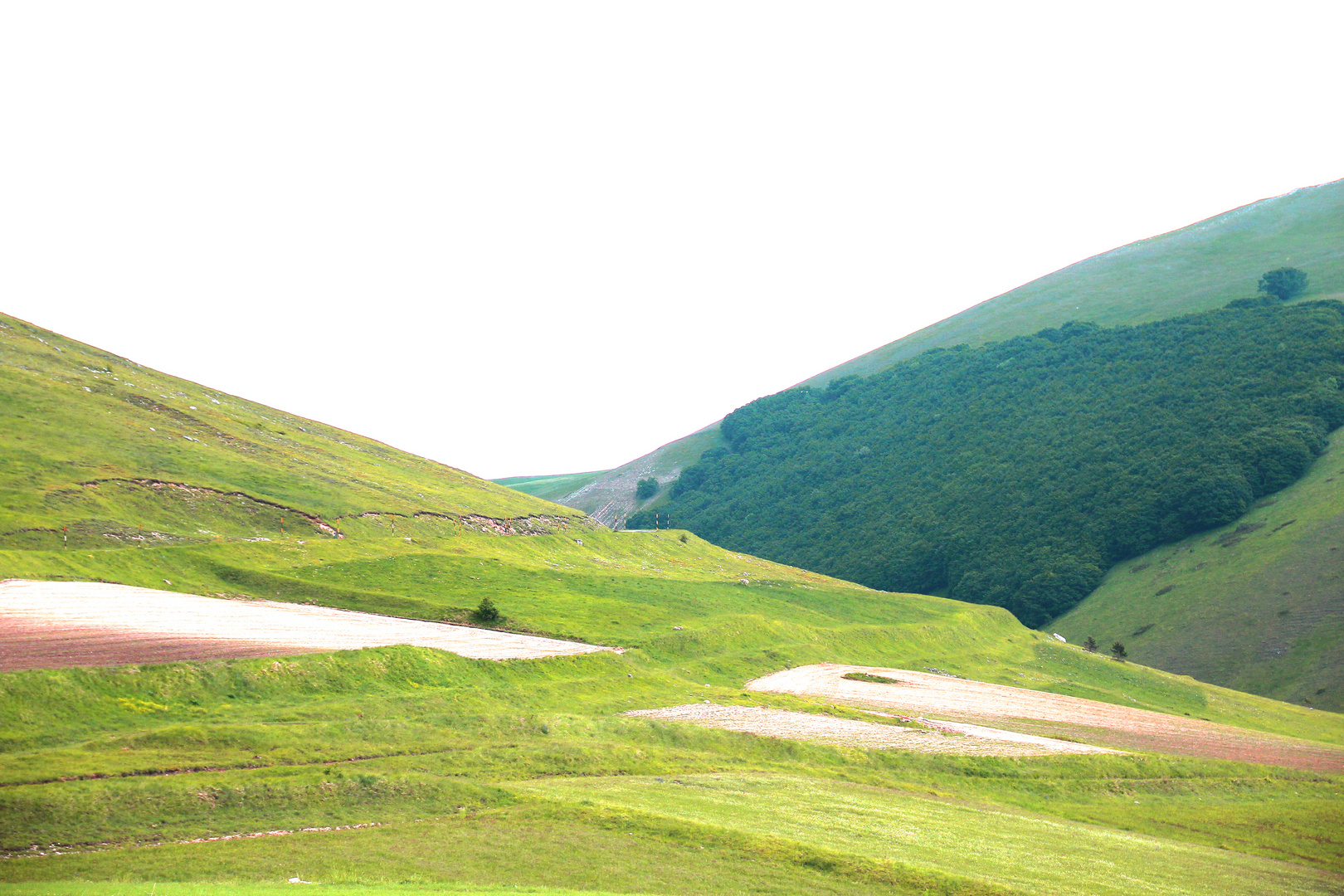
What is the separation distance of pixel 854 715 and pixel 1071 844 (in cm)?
2074

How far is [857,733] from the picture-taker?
47.6m

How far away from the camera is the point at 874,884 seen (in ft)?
81.9

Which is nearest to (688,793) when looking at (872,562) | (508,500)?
(508,500)

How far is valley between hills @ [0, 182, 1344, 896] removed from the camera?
2536 centimetres

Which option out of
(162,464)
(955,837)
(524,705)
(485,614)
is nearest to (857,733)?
(955,837)

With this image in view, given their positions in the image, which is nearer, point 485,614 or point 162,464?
point 485,614

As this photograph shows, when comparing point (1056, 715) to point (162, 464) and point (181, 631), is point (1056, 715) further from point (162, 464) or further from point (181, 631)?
point (162, 464)

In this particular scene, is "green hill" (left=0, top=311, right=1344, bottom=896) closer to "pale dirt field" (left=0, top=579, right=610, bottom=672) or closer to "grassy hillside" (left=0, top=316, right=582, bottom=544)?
"grassy hillside" (left=0, top=316, right=582, bottom=544)

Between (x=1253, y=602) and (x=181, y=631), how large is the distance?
13693cm

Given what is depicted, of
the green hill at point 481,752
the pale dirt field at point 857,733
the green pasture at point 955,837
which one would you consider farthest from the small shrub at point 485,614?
the green pasture at point 955,837

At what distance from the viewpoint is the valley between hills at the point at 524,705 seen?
25.4 m

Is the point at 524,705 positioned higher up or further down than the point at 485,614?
further down

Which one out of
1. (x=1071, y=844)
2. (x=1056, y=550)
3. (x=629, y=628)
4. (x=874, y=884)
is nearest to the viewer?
(x=874, y=884)

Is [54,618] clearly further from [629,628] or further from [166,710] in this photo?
[629,628]
